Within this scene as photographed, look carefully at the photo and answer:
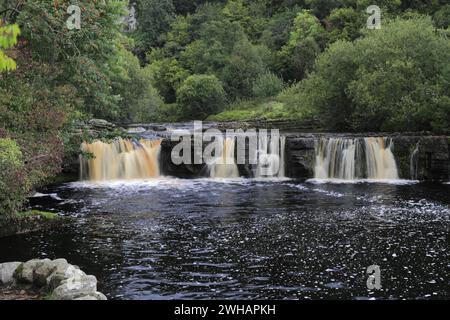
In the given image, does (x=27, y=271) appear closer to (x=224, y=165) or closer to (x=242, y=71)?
(x=224, y=165)

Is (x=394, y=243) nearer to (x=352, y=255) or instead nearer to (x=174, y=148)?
(x=352, y=255)

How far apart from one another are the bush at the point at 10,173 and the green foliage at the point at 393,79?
925 inches

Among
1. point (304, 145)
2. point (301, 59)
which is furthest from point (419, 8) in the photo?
point (304, 145)

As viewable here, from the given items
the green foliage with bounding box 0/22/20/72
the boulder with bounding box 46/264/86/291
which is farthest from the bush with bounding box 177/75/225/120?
the green foliage with bounding box 0/22/20/72

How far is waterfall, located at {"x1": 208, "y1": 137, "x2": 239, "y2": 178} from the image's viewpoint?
2967cm

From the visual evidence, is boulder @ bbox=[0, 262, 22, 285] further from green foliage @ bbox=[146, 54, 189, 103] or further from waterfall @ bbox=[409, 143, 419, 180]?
green foliage @ bbox=[146, 54, 189, 103]

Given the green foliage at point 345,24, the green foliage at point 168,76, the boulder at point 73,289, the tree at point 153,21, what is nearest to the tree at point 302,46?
the green foliage at point 345,24

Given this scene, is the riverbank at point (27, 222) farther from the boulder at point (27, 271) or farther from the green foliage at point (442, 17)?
the green foliage at point (442, 17)

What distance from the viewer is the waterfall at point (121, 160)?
28609 millimetres

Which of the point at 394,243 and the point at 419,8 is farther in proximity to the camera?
the point at 419,8

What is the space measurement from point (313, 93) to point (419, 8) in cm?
2850

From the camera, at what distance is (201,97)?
58.2 m
